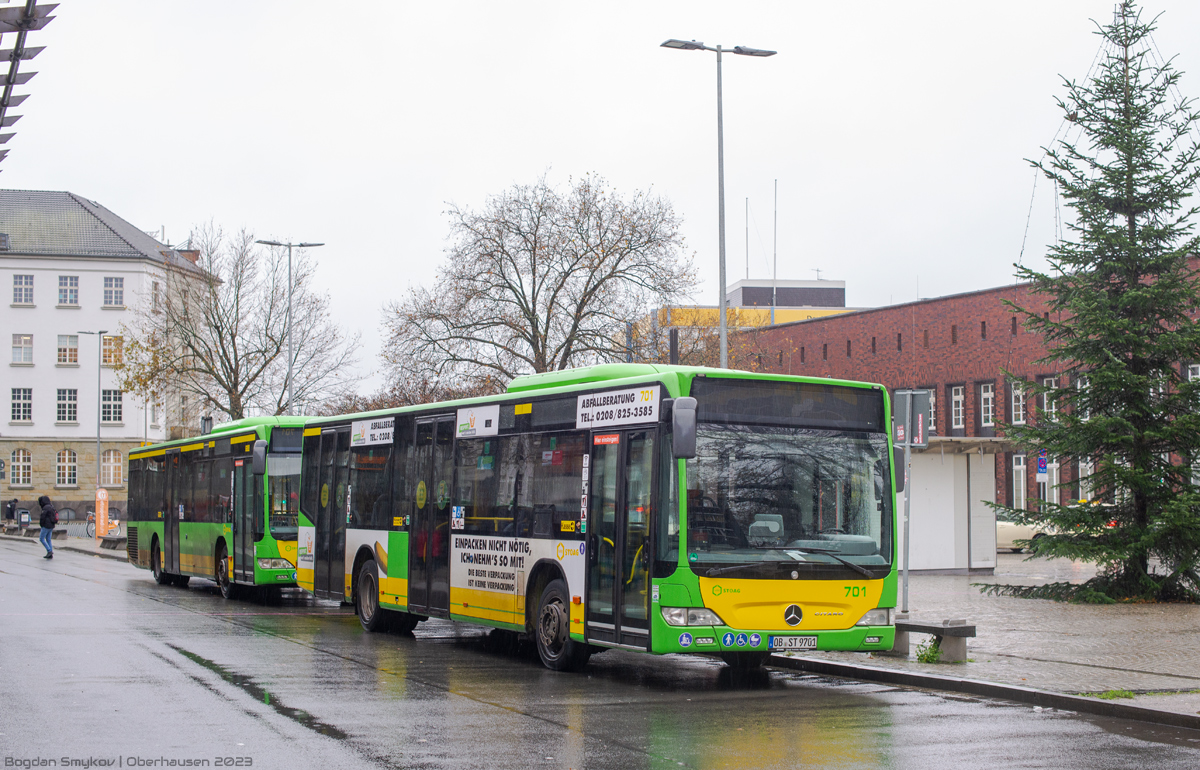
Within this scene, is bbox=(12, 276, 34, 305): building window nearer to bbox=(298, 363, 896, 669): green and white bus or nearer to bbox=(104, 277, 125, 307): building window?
Answer: bbox=(104, 277, 125, 307): building window

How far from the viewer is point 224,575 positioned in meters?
25.0

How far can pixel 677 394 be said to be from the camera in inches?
480

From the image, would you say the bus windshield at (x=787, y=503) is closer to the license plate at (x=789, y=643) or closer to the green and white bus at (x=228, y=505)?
the license plate at (x=789, y=643)

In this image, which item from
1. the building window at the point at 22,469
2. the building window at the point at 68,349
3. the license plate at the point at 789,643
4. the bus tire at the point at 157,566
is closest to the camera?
the license plate at the point at 789,643

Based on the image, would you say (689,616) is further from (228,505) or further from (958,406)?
(958,406)

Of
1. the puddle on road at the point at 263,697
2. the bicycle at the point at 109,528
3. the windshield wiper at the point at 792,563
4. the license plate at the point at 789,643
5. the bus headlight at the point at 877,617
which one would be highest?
the windshield wiper at the point at 792,563

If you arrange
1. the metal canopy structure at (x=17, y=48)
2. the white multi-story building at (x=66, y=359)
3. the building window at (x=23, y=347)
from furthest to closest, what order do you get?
1. the building window at (x=23, y=347)
2. the white multi-story building at (x=66, y=359)
3. the metal canopy structure at (x=17, y=48)

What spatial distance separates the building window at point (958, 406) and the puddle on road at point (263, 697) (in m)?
47.4

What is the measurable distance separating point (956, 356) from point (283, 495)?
40083 mm

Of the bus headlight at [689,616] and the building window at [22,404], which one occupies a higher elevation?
the building window at [22,404]

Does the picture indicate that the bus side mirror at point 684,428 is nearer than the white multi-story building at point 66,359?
Yes

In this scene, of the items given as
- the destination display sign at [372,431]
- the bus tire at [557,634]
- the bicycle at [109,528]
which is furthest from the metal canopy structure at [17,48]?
the bicycle at [109,528]

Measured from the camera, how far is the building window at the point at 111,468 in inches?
3364

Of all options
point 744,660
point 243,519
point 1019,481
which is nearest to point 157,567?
point 243,519
